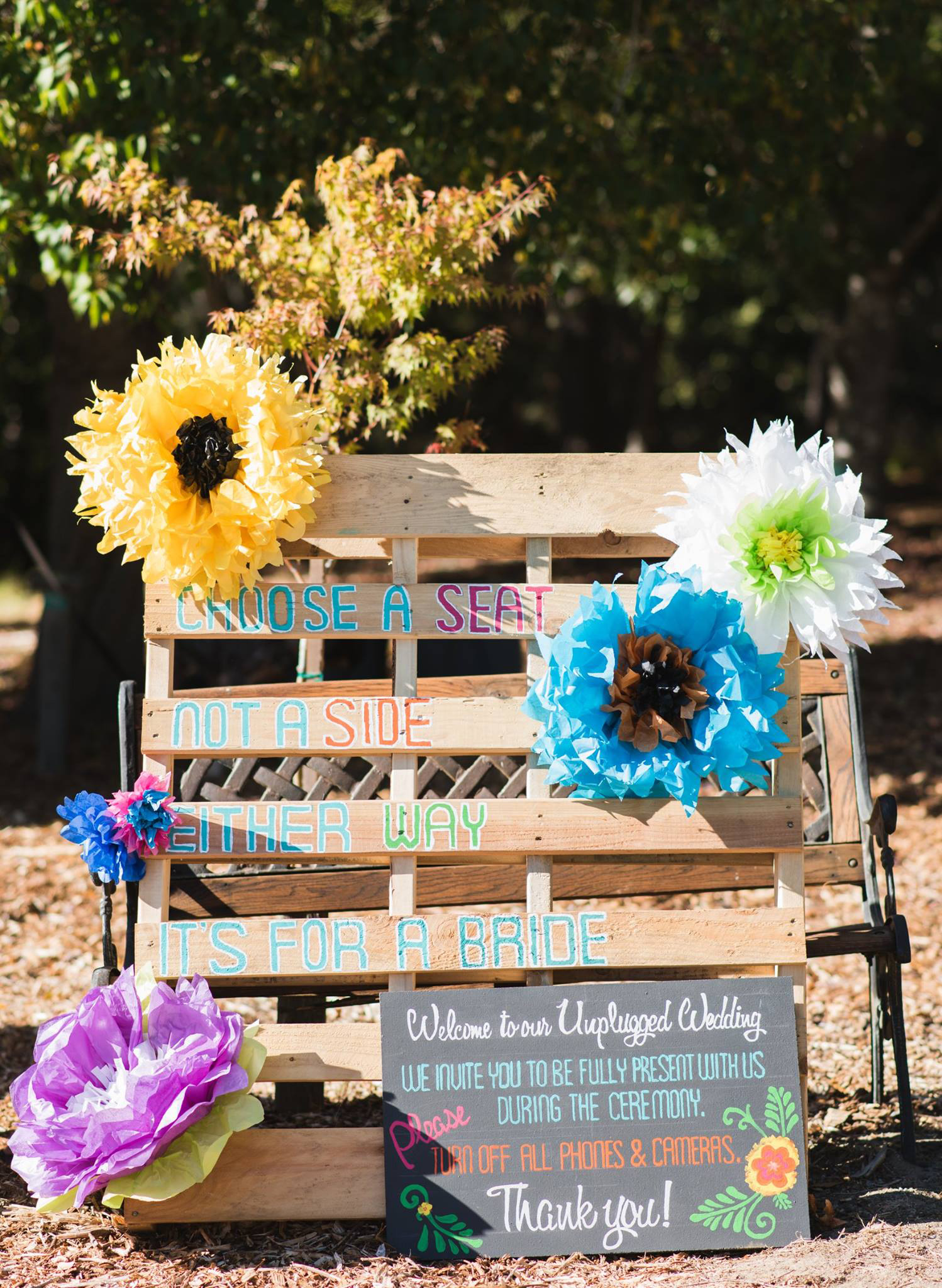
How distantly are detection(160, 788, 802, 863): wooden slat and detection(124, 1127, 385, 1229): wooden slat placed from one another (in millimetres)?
641

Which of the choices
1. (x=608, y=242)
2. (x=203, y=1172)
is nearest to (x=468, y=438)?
(x=203, y=1172)

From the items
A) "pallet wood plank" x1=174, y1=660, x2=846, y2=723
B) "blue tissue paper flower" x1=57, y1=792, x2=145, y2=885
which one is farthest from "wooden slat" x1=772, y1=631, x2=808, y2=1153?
"blue tissue paper flower" x1=57, y1=792, x2=145, y2=885

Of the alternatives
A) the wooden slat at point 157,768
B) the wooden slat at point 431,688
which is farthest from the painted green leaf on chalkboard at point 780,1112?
the wooden slat at point 157,768

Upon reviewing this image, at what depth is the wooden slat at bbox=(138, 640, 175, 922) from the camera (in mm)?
2797

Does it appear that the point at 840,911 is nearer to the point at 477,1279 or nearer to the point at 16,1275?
the point at 477,1279

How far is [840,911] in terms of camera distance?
204 inches

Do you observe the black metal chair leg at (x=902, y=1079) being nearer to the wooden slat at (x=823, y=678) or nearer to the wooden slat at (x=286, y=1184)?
the wooden slat at (x=823, y=678)

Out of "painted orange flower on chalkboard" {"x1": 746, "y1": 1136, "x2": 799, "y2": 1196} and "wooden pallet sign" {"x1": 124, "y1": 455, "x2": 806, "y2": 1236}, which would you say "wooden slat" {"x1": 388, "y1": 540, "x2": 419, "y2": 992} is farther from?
"painted orange flower on chalkboard" {"x1": 746, "y1": 1136, "x2": 799, "y2": 1196}

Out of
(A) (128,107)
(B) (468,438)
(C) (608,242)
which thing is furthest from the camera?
(C) (608,242)

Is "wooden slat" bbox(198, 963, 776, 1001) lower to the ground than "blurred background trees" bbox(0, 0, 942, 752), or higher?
lower

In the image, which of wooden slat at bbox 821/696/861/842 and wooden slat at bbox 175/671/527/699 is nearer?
wooden slat at bbox 175/671/527/699

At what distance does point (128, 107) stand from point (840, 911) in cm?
456

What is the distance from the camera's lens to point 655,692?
8.84 feet

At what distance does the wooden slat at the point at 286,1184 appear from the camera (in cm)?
268
